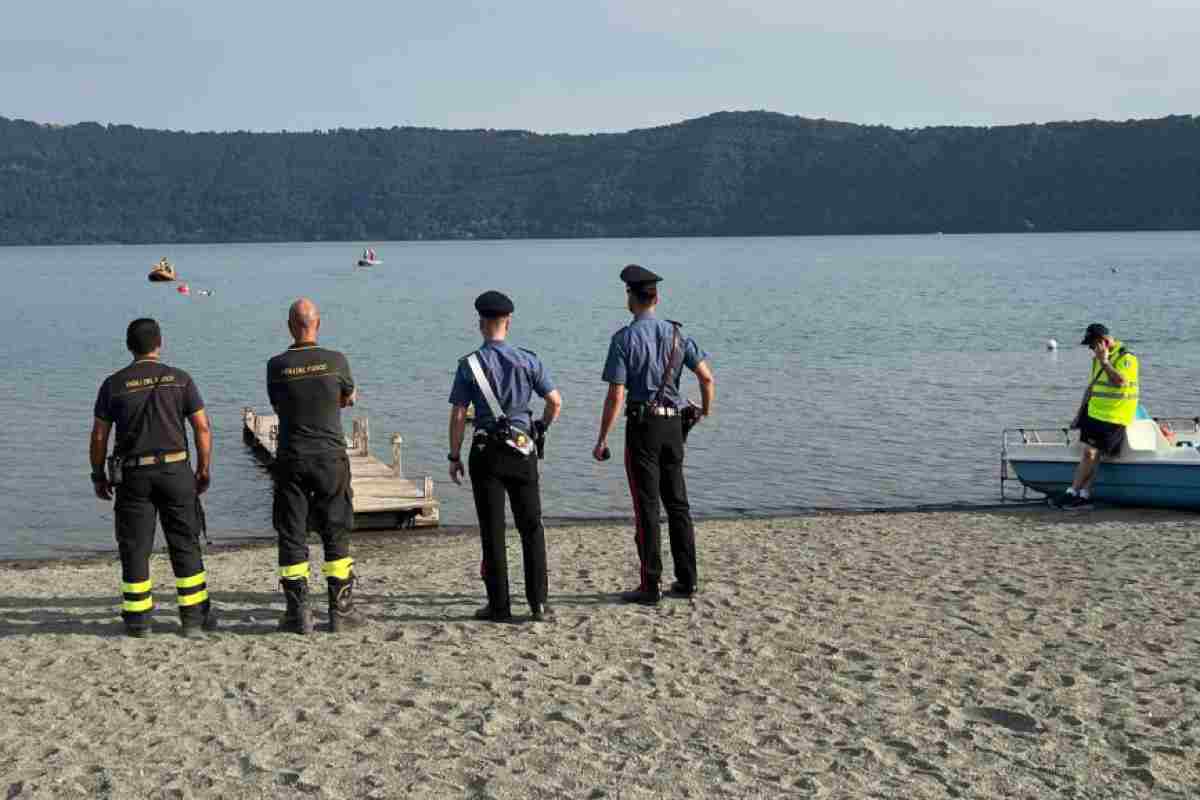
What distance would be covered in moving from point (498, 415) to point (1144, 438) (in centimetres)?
870

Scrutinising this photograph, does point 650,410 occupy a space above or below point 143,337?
below

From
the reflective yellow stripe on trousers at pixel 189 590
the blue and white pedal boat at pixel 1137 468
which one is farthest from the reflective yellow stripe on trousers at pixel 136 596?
the blue and white pedal boat at pixel 1137 468

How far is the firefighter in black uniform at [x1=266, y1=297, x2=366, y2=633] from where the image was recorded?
847cm

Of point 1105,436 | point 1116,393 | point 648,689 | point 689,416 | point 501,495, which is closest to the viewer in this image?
point 648,689

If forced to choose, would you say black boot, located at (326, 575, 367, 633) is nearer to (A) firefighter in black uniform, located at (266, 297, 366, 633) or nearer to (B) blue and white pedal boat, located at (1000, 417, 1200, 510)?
(A) firefighter in black uniform, located at (266, 297, 366, 633)

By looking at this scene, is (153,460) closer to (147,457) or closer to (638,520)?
(147,457)

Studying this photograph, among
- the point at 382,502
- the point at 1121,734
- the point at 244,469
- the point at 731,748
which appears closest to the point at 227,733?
the point at 731,748

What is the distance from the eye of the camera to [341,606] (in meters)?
8.98

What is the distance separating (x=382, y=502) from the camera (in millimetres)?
16078

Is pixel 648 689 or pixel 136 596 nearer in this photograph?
pixel 648 689

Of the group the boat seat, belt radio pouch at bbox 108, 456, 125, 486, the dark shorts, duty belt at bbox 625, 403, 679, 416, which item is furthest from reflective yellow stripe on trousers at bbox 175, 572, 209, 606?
the boat seat

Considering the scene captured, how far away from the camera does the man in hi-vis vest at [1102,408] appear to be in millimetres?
13696

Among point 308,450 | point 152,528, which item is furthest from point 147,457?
point 308,450

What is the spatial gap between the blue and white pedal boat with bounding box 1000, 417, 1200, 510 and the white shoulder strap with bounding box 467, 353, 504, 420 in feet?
27.6
